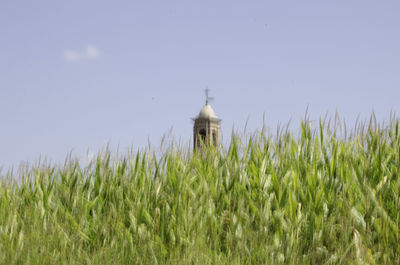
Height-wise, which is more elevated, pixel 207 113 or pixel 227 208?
pixel 207 113

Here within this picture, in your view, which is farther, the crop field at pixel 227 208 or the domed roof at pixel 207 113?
the domed roof at pixel 207 113

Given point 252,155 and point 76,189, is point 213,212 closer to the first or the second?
point 252,155

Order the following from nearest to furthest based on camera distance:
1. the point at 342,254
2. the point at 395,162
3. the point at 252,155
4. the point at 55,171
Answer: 1. the point at 342,254
2. the point at 395,162
3. the point at 252,155
4. the point at 55,171

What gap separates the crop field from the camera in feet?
18.8

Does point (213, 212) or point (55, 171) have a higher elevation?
point (55, 171)

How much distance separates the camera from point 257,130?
753cm

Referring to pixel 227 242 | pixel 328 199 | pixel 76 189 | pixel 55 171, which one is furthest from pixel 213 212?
pixel 55 171

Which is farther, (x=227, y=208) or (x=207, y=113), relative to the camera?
(x=207, y=113)

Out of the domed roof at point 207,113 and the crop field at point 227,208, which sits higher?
the domed roof at point 207,113

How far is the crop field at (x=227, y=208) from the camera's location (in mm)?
5730

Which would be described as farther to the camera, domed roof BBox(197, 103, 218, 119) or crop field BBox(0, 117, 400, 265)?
domed roof BBox(197, 103, 218, 119)

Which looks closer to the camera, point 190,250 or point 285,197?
point 190,250

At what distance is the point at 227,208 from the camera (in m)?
6.57

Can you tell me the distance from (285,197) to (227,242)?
106 cm
